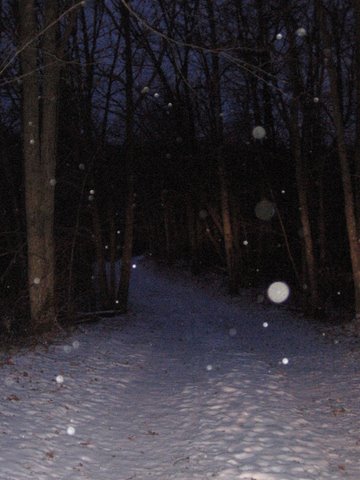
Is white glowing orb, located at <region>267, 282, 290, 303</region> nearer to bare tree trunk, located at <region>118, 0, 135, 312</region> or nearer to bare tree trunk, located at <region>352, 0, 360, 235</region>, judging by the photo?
bare tree trunk, located at <region>118, 0, 135, 312</region>

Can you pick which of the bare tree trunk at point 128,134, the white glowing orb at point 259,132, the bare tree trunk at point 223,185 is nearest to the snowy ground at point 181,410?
the bare tree trunk at point 128,134

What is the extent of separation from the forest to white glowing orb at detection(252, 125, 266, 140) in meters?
0.06

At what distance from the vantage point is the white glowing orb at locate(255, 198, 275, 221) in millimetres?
28750

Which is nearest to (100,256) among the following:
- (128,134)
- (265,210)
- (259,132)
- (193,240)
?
(128,134)

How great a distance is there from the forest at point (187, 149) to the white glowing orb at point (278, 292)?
48 cm

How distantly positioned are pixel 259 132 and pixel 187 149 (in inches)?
279

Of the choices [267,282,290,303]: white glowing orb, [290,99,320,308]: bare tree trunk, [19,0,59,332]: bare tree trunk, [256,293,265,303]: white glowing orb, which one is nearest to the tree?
[19,0,59,332]: bare tree trunk

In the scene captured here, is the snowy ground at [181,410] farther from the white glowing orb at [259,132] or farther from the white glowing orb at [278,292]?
the white glowing orb at [259,132]

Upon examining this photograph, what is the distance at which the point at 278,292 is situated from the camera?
88.5ft

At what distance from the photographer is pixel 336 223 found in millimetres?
25016

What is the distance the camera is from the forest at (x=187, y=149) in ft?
47.6

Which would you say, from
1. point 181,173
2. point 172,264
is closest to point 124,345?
point 181,173

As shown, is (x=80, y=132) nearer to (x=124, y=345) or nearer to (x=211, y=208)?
(x=124, y=345)

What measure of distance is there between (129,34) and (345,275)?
11.8 m
